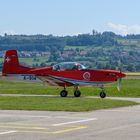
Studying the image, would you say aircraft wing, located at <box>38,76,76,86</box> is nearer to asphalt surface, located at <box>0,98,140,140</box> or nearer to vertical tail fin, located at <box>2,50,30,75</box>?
vertical tail fin, located at <box>2,50,30,75</box>

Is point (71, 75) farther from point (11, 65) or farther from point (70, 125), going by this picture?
point (70, 125)

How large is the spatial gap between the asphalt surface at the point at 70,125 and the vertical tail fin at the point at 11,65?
12.5m

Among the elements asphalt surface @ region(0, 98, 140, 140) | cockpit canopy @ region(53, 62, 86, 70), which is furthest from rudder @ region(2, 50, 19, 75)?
asphalt surface @ region(0, 98, 140, 140)

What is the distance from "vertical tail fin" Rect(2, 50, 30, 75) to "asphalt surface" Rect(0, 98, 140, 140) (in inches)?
494

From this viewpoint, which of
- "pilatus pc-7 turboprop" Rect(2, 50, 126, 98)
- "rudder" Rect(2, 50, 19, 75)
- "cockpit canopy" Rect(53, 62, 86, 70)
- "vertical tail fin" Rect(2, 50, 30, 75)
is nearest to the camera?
"pilatus pc-7 turboprop" Rect(2, 50, 126, 98)

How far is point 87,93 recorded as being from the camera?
36.3 meters

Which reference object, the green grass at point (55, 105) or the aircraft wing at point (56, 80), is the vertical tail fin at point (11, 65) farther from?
the green grass at point (55, 105)

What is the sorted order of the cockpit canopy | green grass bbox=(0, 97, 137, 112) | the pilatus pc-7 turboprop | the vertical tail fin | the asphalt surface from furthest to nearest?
the vertical tail fin < the cockpit canopy < the pilatus pc-7 turboprop < green grass bbox=(0, 97, 137, 112) < the asphalt surface

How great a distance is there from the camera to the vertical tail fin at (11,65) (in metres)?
35.3

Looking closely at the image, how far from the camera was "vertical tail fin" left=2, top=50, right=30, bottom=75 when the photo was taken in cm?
3531

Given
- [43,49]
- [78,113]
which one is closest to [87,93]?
[78,113]

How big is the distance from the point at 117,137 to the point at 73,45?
18115 cm

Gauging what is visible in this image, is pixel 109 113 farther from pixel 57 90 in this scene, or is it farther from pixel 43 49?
pixel 43 49

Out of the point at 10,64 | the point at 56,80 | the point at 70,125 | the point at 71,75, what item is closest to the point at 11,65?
the point at 10,64
